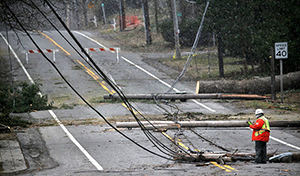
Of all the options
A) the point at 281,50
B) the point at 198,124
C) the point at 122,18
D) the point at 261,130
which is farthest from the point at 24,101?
the point at 122,18

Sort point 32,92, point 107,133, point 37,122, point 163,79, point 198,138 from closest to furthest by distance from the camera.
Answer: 1. point 198,138
2. point 107,133
3. point 37,122
4. point 32,92
5. point 163,79

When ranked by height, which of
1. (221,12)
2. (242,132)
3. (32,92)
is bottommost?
(242,132)

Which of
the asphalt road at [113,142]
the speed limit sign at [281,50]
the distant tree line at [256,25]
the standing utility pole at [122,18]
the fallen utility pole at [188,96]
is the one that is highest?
the standing utility pole at [122,18]

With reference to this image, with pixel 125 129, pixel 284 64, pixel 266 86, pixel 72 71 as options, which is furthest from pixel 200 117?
pixel 72 71

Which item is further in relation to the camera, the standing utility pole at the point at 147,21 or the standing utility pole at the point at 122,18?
the standing utility pole at the point at 122,18

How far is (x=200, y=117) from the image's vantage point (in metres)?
14.9

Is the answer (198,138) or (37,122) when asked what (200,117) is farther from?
(37,122)

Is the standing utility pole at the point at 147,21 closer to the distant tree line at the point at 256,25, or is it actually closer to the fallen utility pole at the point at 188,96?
the distant tree line at the point at 256,25

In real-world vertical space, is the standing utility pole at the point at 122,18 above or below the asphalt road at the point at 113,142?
above

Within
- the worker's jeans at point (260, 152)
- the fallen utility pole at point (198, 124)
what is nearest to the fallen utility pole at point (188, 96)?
the fallen utility pole at point (198, 124)

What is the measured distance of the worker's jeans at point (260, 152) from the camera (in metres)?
9.32

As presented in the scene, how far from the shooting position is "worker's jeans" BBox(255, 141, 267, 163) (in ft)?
30.6

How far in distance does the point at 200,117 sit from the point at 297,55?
875 cm

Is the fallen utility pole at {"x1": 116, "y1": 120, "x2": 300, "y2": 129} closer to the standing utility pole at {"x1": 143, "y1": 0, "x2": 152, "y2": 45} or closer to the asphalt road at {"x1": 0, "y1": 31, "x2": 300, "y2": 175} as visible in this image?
the asphalt road at {"x1": 0, "y1": 31, "x2": 300, "y2": 175}
